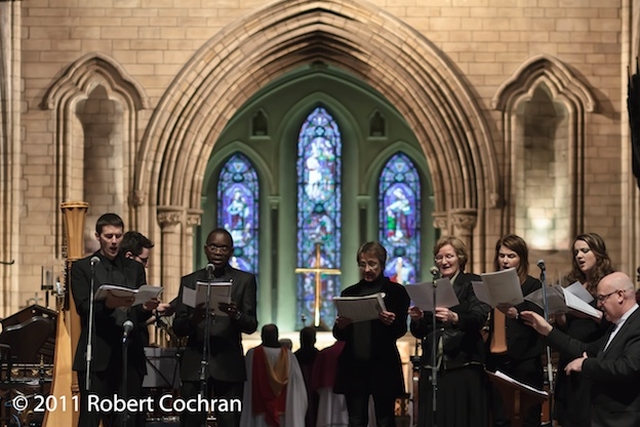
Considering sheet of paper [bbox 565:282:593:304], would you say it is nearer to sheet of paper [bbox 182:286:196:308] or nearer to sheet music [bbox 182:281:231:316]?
sheet music [bbox 182:281:231:316]

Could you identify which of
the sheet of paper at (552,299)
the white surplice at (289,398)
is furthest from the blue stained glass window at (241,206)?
the sheet of paper at (552,299)

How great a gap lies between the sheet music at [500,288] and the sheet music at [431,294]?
18 cm

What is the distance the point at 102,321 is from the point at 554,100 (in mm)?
10731

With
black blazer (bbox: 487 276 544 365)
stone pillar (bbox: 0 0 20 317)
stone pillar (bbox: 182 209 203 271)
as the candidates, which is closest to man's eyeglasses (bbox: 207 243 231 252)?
black blazer (bbox: 487 276 544 365)

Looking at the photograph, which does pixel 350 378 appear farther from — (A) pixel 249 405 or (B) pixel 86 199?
(B) pixel 86 199

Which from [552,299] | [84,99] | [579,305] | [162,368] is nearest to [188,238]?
[84,99]

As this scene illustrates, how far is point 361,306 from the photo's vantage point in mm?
7984

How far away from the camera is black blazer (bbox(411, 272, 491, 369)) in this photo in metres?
8.05

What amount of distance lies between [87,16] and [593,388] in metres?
12.2

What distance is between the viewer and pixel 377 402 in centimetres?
823

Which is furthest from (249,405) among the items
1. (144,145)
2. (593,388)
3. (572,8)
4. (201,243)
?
(201,243)

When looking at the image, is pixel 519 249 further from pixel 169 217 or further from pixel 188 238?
pixel 188 238

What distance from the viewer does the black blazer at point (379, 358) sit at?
823 centimetres

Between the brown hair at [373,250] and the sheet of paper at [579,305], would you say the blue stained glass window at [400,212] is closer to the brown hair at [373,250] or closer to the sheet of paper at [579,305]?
the brown hair at [373,250]
